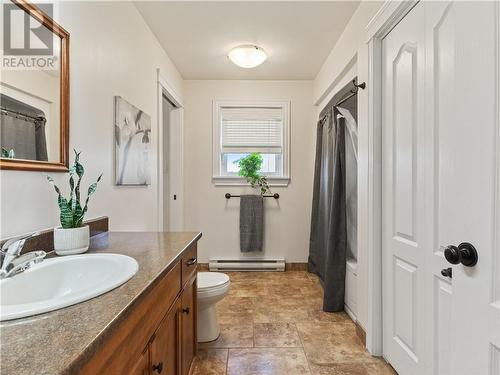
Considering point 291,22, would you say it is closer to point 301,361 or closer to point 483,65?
point 483,65

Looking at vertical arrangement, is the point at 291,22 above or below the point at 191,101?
above

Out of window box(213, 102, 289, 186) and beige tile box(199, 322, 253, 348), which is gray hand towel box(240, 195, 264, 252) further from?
beige tile box(199, 322, 253, 348)

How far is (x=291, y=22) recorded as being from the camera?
238cm

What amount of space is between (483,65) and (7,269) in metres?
1.50

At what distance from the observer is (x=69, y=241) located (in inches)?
45.4

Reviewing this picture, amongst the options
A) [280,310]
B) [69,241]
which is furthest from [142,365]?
[280,310]

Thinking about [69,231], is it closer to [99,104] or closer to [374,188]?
[99,104]

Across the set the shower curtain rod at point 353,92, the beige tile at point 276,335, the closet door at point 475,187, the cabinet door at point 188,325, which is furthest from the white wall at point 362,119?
the cabinet door at point 188,325

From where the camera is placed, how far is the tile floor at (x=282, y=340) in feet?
5.79

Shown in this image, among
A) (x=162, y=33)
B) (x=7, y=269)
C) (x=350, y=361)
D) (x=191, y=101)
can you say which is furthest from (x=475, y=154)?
(x=191, y=101)

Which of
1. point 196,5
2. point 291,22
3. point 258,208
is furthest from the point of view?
point 258,208

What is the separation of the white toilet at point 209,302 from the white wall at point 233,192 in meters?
1.62

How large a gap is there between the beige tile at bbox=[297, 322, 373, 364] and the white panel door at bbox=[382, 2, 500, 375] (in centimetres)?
23

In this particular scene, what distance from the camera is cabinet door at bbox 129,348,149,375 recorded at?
81 cm
